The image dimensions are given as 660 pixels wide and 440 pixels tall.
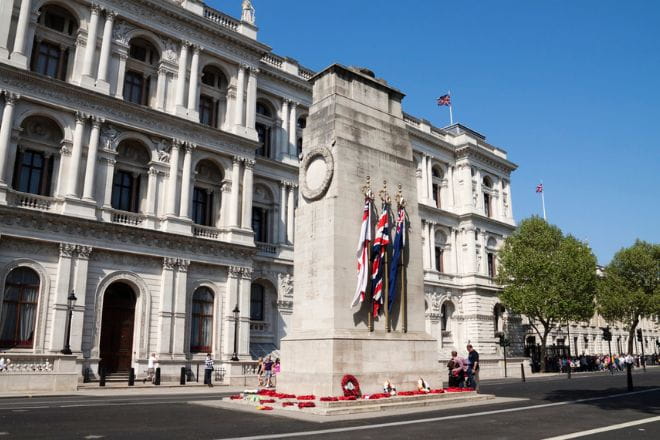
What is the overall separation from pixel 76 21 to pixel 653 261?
2497 inches

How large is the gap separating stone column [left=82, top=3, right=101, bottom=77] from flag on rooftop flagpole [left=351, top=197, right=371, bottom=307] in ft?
70.6

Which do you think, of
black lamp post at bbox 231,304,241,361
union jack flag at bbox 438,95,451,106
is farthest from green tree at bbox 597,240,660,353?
black lamp post at bbox 231,304,241,361

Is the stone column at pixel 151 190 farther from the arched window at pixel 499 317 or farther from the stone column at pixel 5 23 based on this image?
the arched window at pixel 499 317

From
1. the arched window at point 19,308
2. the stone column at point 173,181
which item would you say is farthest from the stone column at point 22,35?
the arched window at point 19,308

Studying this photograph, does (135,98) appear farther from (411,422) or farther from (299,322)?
(411,422)

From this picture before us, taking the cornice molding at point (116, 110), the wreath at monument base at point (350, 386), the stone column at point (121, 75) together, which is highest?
the stone column at point (121, 75)

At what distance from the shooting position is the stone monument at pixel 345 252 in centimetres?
1625

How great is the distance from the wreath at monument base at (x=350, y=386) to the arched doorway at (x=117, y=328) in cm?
1954

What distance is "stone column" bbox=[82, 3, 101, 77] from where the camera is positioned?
3098cm

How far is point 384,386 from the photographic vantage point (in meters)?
16.3

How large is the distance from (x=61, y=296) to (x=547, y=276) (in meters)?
39.5

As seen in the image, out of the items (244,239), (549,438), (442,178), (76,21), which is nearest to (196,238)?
(244,239)

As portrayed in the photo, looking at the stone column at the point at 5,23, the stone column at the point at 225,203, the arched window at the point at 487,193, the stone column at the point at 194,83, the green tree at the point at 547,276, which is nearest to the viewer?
the stone column at the point at 5,23

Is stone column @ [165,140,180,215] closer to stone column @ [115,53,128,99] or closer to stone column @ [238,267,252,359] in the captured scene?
stone column @ [115,53,128,99]
